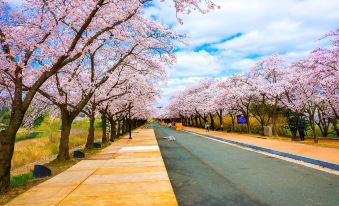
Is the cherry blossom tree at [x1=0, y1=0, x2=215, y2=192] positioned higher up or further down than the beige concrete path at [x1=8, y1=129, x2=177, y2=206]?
higher up

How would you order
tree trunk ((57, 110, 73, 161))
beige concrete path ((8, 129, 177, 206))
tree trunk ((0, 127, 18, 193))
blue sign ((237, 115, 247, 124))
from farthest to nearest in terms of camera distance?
blue sign ((237, 115, 247, 124)) → tree trunk ((57, 110, 73, 161)) → tree trunk ((0, 127, 18, 193)) → beige concrete path ((8, 129, 177, 206))

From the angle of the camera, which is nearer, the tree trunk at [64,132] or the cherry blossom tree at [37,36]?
the cherry blossom tree at [37,36]

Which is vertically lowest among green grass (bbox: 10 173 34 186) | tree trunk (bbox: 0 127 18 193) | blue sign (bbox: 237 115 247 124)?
green grass (bbox: 10 173 34 186)

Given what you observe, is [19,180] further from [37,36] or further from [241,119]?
[241,119]

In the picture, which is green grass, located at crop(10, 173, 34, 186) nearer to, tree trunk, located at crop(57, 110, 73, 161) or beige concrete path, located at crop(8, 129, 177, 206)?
beige concrete path, located at crop(8, 129, 177, 206)

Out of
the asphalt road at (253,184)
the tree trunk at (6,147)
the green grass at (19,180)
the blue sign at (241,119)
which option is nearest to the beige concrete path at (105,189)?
the asphalt road at (253,184)

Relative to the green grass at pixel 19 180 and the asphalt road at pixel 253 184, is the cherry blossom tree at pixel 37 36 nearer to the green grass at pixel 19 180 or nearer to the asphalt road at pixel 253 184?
the green grass at pixel 19 180

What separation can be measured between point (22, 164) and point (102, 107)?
34.7 ft

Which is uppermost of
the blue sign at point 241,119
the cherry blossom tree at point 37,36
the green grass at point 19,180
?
the cherry blossom tree at point 37,36

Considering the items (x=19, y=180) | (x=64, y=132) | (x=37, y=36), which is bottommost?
(x=19, y=180)

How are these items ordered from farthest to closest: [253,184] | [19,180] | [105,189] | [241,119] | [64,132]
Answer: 1. [241,119]
2. [64,132]
3. [19,180]
4. [253,184]
5. [105,189]

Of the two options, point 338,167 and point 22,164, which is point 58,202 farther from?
point 22,164

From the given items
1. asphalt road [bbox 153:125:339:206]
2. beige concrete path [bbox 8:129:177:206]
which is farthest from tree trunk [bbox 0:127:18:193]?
asphalt road [bbox 153:125:339:206]

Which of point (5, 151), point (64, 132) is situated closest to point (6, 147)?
point (5, 151)
